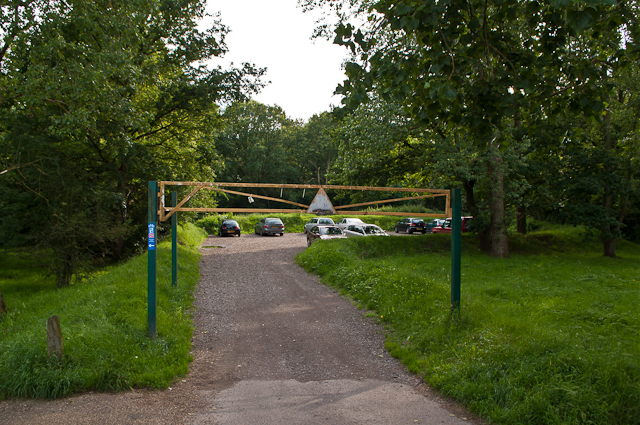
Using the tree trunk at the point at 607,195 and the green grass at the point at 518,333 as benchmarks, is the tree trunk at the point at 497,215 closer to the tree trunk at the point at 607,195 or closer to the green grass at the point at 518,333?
the green grass at the point at 518,333

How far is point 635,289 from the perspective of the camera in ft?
40.4

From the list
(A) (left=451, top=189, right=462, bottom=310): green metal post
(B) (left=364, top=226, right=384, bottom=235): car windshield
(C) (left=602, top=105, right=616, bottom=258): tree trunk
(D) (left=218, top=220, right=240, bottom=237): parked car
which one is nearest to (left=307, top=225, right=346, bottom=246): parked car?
(B) (left=364, top=226, right=384, bottom=235): car windshield

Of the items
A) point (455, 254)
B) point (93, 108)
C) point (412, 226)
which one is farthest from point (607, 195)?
point (93, 108)

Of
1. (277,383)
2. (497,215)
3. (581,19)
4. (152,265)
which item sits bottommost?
(277,383)

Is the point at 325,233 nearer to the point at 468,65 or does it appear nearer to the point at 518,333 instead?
the point at 518,333

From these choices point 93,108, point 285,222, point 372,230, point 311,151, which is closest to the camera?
point 93,108

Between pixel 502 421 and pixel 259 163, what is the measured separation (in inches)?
2189

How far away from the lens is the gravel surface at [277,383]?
512 cm

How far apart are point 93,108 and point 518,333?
11.3 meters

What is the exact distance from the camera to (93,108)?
1140cm

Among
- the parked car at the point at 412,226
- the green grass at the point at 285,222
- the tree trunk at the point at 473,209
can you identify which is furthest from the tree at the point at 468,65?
the green grass at the point at 285,222

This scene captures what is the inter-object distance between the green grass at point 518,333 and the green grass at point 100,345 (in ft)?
12.9

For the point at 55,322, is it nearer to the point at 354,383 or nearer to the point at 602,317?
the point at 354,383

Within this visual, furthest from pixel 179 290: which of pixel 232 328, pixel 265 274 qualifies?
pixel 265 274
